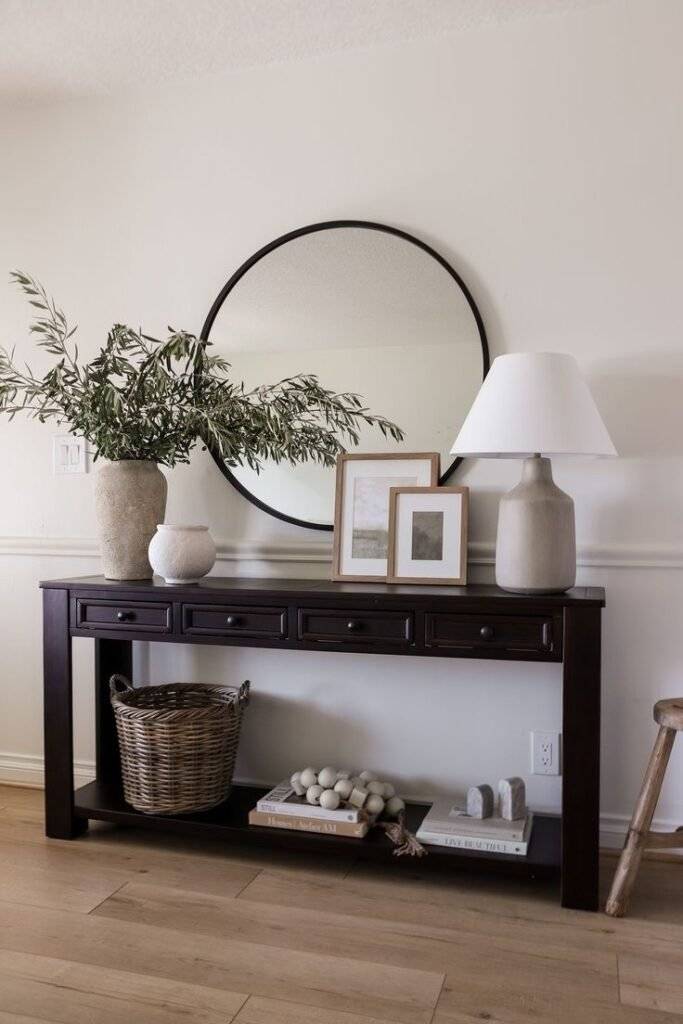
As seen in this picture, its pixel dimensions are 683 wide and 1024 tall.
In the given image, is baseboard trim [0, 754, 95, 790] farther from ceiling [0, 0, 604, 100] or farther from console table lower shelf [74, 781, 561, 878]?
ceiling [0, 0, 604, 100]

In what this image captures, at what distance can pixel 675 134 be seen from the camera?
93.0 inches

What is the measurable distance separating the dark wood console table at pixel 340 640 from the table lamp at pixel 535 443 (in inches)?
3.3

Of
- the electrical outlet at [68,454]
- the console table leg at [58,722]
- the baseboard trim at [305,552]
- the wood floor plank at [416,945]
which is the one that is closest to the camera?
the wood floor plank at [416,945]

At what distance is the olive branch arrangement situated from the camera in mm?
2482

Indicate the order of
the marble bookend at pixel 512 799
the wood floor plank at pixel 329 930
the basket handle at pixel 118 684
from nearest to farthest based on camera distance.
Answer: the wood floor plank at pixel 329 930 < the marble bookend at pixel 512 799 < the basket handle at pixel 118 684

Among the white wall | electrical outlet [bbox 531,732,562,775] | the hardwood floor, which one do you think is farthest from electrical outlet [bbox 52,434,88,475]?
electrical outlet [bbox 531,732,562,775]

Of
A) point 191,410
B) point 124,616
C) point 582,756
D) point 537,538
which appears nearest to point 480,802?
point 582,756

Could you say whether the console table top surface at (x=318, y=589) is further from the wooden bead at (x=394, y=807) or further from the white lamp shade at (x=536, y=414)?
the wooden bead at (x=394, y=807)

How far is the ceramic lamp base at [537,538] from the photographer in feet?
7.09

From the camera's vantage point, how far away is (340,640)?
2.26 m

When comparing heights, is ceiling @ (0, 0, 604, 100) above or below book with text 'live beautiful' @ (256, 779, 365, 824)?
above

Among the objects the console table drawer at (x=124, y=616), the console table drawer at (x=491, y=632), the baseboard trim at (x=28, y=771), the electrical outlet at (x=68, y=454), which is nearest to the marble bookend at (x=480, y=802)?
the console table drawer at (x=491, y=632)

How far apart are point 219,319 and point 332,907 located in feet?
5.81

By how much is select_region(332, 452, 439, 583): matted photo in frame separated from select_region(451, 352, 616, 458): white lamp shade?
37cm
